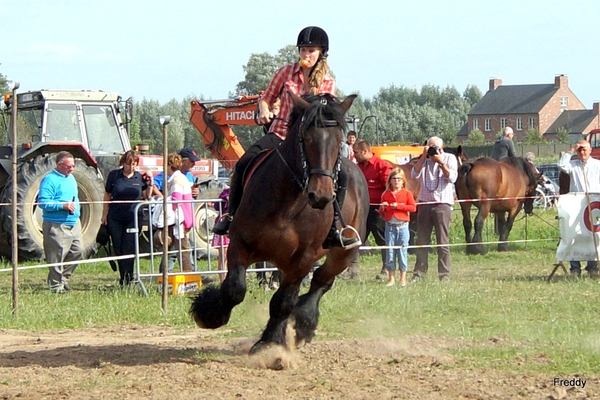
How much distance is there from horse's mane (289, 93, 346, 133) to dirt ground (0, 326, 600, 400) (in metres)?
1.99

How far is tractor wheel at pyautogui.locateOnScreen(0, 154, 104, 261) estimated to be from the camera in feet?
52.2

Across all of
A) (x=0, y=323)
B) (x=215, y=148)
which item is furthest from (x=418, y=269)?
(x=215, y=148)

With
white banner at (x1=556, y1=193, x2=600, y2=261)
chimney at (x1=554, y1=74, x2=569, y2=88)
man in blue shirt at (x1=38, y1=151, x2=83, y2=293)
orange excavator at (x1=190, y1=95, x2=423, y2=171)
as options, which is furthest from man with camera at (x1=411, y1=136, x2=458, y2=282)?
chimney at (x1=554, y1=74, x2=569, y2=88)

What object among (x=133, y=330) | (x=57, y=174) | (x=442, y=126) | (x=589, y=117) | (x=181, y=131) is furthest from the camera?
(x=589, y=117)

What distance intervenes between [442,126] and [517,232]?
64.7 metres

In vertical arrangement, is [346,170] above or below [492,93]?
below

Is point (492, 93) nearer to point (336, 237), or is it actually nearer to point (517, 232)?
point (517, 232)

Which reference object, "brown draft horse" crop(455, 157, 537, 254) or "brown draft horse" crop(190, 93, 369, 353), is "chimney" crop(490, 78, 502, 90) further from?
"brown draft horse" crop(190, 93, 369, 353)

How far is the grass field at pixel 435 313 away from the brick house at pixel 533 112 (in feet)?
278

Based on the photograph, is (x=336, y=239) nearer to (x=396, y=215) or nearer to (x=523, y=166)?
(x=396, y=215)

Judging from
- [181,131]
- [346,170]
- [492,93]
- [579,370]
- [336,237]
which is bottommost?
[579,370]

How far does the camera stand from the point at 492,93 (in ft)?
341

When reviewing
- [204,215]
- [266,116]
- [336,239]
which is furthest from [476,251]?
[336,239]

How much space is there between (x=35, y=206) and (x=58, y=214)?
125 inches
